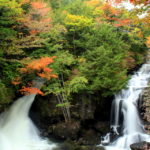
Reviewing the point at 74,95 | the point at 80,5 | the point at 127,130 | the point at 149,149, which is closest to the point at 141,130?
the point at 127,130

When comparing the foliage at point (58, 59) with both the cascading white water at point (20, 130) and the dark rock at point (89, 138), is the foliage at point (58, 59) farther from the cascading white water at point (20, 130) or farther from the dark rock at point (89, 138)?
the dark rock at point (89, 138)

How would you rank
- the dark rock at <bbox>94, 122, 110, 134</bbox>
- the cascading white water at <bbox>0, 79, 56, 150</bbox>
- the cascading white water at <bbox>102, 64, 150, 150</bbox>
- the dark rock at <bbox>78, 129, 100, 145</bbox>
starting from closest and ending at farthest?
the cascading white water at <bbox>0, 79, 56, 150</bbox>
the cascading white water at <bbox>102, 64, 150, 150</bbox>
the dark rock at <bbox>78, 129, 100, 145</bbox>
the dark rock at <bbox>94, 122, 110, 134</bbox>

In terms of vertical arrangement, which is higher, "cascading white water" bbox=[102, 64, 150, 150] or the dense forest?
the dense forest

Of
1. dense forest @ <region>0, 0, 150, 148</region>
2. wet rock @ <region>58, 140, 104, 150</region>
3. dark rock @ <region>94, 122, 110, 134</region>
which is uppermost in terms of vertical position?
dense forest @ <region>0, 0, 150, 148</region>

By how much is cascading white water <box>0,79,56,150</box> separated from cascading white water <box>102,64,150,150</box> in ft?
13.2

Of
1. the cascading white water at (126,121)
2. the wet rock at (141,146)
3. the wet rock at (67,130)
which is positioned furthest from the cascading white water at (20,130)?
the wet rock at (141,146)

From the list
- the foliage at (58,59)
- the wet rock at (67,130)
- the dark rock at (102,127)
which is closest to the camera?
the foliage at (58,59)

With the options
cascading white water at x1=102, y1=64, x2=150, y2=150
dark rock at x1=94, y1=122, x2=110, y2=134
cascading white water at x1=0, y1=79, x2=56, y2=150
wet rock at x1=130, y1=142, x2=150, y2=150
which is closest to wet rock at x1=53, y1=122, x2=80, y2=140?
cascading white water at x1=0, y1=79, x2=56, y2=150

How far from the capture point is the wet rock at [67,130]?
11.0m

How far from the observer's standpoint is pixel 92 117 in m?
11.8

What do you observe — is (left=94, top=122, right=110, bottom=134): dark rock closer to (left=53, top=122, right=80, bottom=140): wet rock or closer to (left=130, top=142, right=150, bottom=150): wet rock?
(left=53, top=122, right=80, bottom=140): wet rock

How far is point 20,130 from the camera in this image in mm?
11234

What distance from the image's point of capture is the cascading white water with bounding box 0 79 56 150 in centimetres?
1007

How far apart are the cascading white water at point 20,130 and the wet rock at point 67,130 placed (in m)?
0.81
